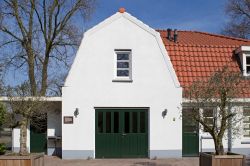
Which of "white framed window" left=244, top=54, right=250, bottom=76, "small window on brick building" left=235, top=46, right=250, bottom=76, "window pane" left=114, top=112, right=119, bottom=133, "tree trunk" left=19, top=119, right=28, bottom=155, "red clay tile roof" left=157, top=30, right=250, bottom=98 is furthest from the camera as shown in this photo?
"white framed window" left=244, top=54, right=250, bottom=76

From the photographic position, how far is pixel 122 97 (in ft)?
68.6

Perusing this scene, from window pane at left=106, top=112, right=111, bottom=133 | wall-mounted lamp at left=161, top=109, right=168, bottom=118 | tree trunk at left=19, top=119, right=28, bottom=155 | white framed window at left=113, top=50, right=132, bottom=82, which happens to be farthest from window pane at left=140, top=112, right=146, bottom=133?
tree trunk at left=19, top=119, right=28, bottom=155

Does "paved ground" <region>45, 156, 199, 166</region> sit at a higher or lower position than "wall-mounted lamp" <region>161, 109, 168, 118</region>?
lower

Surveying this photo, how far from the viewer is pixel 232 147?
21625mm

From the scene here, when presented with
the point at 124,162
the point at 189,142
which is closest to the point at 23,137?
the point at 124,162

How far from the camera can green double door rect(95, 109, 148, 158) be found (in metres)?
20.9

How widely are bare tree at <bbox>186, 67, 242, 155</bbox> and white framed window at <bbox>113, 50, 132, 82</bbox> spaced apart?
692cm

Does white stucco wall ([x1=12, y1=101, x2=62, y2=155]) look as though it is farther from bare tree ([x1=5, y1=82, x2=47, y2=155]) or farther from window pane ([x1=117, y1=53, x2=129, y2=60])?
bare tree ([x1=5, y1=82, x2=47, y2=155])

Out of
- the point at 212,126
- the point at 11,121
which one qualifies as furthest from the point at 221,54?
the point at 11,121

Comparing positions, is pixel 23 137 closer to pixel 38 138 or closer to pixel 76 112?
pixel 76 112

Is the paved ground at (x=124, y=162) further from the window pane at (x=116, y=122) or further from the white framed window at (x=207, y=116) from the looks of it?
the white framed window at (x=207, y=116)

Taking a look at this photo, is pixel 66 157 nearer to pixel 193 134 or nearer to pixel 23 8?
pixel 193 134

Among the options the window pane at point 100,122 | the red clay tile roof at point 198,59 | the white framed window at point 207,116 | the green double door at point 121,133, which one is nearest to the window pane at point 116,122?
the green double door at point 121,133

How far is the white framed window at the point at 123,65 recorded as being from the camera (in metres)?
21.2
